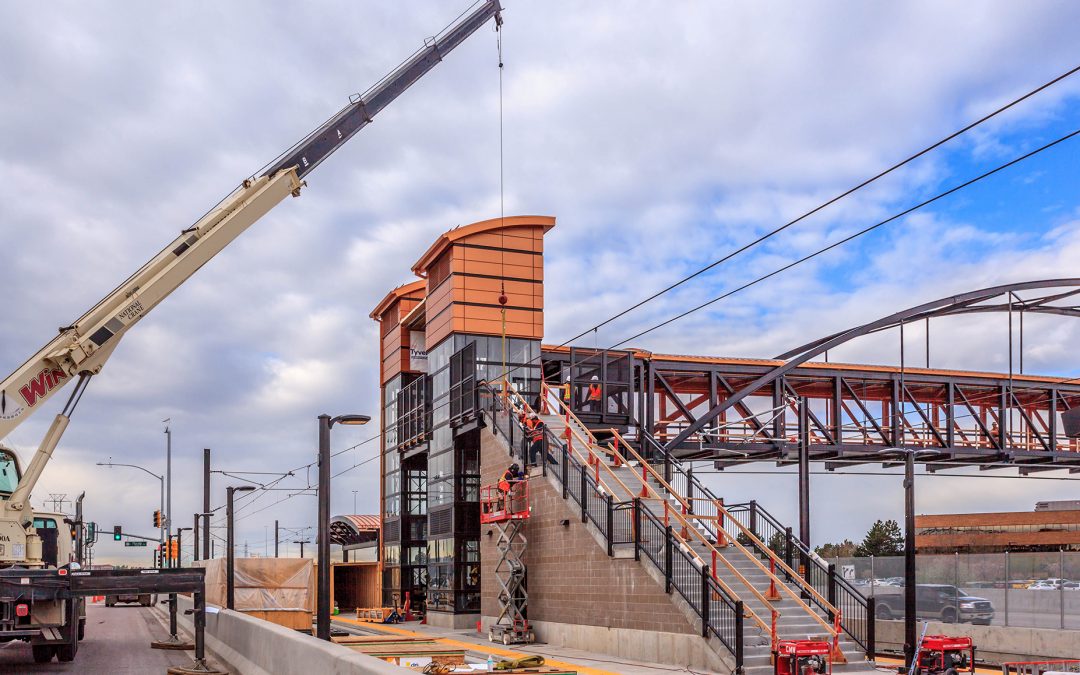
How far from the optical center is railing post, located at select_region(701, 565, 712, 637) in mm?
21859

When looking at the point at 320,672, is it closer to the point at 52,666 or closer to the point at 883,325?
the point at 52,666

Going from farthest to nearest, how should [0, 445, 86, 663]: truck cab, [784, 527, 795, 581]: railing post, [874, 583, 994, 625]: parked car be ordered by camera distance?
[874, 583, 994, 625]: parked car, [784, 527, 795, 581]: railing post, [0, 445, 86, 663]: truck cab

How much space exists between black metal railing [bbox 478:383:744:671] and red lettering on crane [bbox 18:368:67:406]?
12.8 meters

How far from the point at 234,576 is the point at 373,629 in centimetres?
528

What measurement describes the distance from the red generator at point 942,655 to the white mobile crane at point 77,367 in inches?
544

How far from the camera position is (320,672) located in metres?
12.6

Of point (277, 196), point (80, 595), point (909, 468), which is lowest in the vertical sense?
point (80, 595)

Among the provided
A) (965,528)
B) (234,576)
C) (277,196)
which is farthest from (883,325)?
(965,528)

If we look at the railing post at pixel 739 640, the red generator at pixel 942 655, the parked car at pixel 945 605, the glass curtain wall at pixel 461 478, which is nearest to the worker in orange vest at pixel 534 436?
the glass curtain wall at pixel 461 478

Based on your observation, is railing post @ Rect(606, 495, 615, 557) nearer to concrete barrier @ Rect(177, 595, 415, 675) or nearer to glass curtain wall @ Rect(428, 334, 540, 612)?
concrete barrier @ Rect(177, 595, 415, 675)

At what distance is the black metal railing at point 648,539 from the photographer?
21812mm

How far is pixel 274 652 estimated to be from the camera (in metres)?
16.5

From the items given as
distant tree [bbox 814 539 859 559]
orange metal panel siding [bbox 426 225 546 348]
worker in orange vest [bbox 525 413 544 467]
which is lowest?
distant tree [bbox 814 539 859 559]

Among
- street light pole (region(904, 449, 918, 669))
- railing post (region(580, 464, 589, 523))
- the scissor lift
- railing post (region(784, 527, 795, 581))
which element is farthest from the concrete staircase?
the scissor lift
